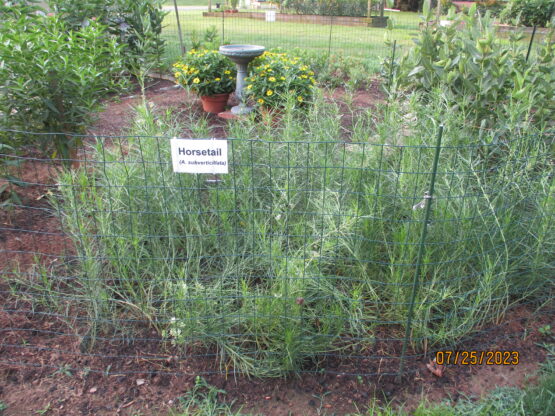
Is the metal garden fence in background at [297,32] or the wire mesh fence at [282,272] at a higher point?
the metal garden fence in background at [297,32]

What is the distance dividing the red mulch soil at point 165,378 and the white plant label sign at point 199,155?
800 mm

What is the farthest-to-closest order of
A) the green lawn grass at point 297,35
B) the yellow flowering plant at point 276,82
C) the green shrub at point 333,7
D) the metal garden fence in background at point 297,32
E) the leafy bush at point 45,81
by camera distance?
the green shrub at point 333,7
the green lawn grass at point 297,35
the metal garden fence in background at point 297,32
the yellow flowering plant at point 276,82
the leafy bush at point 45,81

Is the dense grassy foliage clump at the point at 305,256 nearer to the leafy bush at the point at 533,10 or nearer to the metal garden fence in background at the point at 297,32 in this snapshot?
the metal garden fence in background at the point at 297,32

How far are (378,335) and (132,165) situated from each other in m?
1.94

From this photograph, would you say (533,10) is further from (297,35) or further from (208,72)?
(208,72)

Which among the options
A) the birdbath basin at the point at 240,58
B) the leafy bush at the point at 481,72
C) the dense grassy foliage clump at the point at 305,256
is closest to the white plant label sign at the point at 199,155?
the dense grassy foliage clump at the point at 305,256

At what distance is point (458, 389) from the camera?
2.57 meters

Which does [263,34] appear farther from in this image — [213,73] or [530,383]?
[530,383]

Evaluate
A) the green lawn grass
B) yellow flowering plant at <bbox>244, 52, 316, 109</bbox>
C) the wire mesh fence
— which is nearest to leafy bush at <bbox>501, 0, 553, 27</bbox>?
the green lawn grass

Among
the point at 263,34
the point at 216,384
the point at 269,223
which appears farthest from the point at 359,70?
the point at 263,34

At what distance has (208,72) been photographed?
6.41 m

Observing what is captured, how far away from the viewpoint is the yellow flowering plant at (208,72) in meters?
6.34

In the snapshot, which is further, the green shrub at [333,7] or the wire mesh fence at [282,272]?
the green shrub at [333,7]
